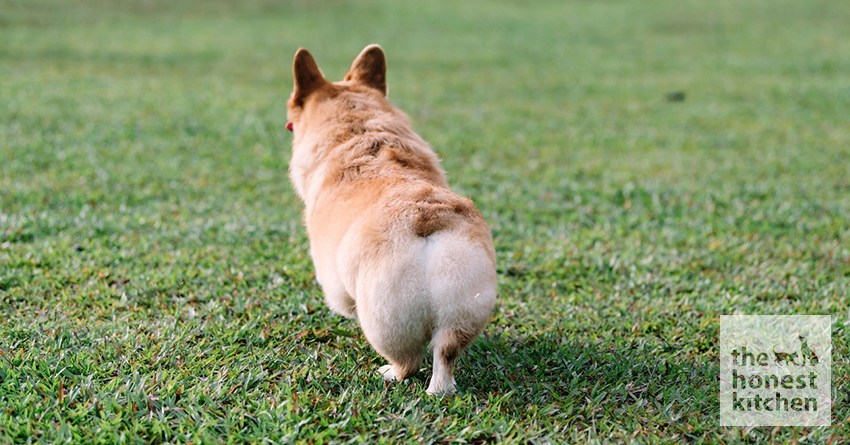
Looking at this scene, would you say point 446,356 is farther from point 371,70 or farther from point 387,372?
point 371,70

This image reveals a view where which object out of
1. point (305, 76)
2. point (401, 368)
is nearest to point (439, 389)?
point (401, 368)

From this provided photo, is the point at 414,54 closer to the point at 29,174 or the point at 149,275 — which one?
the point at 29,174

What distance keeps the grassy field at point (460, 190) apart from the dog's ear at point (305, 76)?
1248mm

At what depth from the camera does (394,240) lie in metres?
3.27

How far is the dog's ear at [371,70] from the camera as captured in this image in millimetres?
4754

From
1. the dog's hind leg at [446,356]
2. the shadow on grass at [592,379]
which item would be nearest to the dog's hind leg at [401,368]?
the dog's hind leg at [446,356]

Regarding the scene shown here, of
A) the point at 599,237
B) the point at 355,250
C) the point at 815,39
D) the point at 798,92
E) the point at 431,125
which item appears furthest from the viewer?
the point at 815,39

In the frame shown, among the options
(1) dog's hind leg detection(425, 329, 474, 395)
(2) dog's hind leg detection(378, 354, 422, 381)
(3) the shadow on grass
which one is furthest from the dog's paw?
(3) the shadow on grass

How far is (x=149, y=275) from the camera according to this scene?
5008 mm

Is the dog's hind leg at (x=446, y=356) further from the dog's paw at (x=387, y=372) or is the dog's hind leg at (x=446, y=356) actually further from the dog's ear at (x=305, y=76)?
the dog's ear at (x=305, y=76)

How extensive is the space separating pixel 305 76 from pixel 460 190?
3.23 m

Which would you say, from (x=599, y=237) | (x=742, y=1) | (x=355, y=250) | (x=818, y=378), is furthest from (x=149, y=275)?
(x=742, y=1)

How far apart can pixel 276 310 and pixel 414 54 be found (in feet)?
39.8

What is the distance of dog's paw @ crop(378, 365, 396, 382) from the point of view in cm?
371
